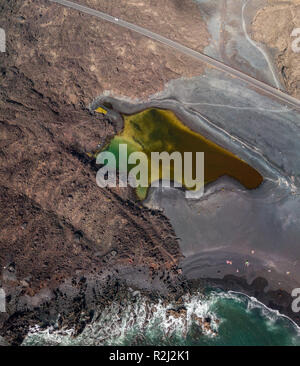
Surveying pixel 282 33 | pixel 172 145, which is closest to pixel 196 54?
pixel 282 33

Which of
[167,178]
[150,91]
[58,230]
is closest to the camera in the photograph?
[58,230]

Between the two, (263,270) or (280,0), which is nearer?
(263,270)

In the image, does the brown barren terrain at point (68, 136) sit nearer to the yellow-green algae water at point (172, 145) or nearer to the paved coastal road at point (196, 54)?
the paved coastal road at point (196, 54)

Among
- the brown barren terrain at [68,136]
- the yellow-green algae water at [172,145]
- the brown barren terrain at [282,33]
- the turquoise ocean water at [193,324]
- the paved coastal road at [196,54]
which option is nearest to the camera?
the turquoise ocean water at [193,324]

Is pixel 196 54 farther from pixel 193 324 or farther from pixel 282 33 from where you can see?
pixel 193 324

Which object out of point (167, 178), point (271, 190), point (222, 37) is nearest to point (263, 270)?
point (271, 190)

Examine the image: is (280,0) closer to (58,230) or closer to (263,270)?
(263,270)

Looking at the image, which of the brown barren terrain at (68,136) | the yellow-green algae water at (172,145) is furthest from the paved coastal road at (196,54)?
the yellow-green algae water at (172,145)
